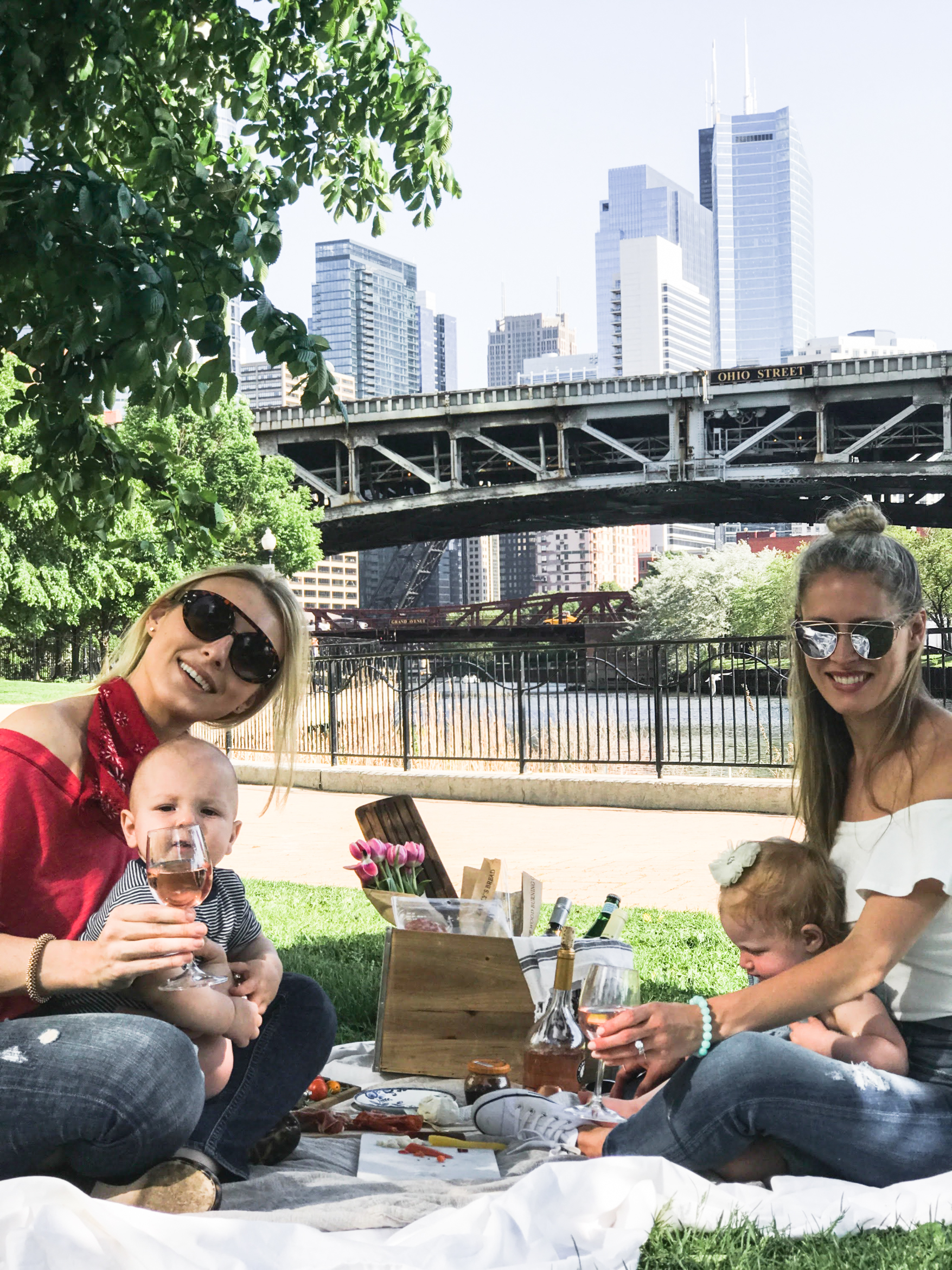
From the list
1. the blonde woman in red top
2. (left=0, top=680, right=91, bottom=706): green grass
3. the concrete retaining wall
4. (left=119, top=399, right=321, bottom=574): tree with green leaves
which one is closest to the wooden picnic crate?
the blonde woman in red top

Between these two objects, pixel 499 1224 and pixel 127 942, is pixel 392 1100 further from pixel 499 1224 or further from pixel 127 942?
pixel 127 942

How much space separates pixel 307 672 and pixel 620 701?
30.9ft

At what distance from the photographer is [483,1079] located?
358 centimetres

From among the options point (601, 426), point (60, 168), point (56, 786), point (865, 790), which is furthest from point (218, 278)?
point (601, 426)

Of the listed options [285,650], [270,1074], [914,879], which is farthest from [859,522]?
[270,1074]

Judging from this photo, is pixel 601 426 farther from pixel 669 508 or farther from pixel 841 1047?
pixel 841 1047

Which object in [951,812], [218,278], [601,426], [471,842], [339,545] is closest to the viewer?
[951,812]

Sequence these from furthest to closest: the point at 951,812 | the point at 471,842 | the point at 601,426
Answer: the point at 601,426
the point at 471,842
the point at 951,812

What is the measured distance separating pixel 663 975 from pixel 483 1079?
1818mm

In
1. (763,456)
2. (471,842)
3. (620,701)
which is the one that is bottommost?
(471,842)

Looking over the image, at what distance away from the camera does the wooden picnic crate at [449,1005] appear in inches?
151

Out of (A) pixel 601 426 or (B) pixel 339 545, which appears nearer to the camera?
(A) pixel 601 426

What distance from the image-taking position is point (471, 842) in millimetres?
9391

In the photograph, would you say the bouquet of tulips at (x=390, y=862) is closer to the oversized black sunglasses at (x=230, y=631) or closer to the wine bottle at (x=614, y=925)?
the wine bottle at (x=614, y=925)
